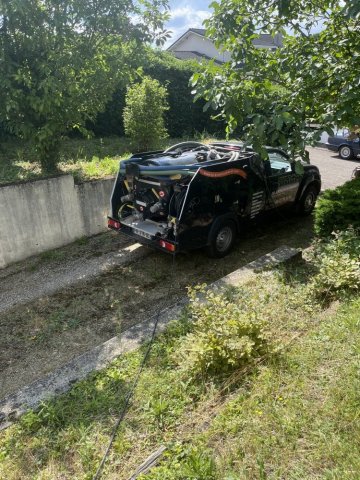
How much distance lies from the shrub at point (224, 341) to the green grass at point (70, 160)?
17.0 ft

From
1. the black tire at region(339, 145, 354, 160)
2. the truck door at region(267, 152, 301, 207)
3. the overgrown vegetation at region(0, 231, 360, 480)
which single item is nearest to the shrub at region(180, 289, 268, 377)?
the overgrown vegetation at region(0, 231, 360, 480)

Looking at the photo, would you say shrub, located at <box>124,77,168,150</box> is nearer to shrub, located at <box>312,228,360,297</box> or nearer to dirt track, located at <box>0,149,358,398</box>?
dirt track, located at <box>0,149,358,398</box>

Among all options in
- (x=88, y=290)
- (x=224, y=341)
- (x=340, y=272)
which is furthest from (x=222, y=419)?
(x=88, y=290)

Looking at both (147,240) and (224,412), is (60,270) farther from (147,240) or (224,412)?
(224,412)

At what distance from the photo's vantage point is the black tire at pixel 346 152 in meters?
15.8

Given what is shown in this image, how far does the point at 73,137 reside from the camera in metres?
12.9

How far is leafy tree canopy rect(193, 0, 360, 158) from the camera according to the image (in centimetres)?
430

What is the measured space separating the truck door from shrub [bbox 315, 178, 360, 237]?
1433 mm

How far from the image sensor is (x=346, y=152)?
15.9 metres

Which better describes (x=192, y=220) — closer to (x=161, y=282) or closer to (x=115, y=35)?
(x=161, y=282)

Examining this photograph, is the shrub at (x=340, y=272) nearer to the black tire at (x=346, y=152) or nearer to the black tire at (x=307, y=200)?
the black tire at (x=307, y=200)

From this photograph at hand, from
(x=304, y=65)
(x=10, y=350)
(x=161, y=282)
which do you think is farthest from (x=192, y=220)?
(x=10, y=350)

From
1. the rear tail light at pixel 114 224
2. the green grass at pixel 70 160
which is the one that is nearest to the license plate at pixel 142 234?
the rear tail light at pixel 114 224

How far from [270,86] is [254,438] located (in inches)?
163
